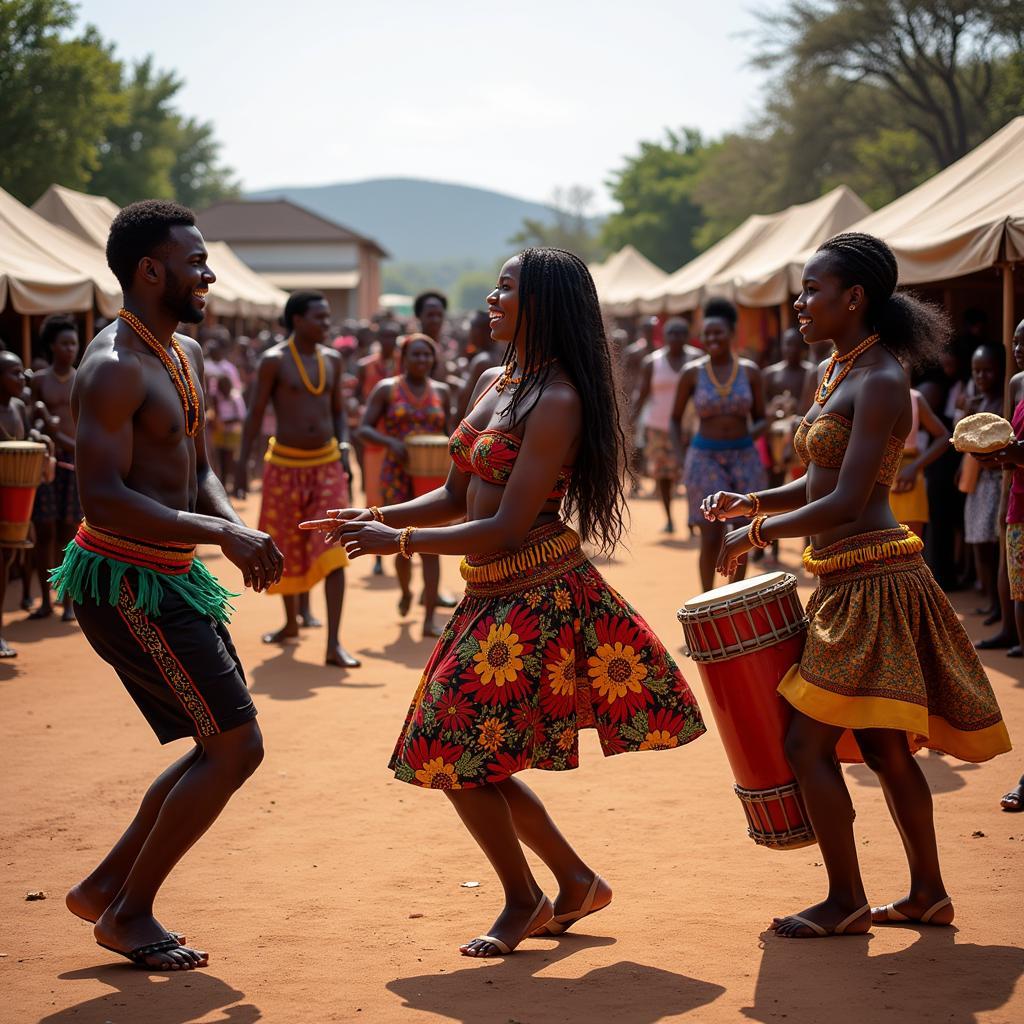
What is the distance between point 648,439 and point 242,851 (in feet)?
39.2

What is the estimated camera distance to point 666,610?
36.4 feet

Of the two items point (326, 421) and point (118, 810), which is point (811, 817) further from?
point (326, 421)

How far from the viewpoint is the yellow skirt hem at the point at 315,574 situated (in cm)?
908

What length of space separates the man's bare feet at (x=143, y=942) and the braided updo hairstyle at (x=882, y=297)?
2881 mm

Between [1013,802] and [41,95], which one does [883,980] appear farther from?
[41,95]

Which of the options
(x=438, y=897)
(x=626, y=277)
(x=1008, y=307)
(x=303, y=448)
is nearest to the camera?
(x=438, y=897)

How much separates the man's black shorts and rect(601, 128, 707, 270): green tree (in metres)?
67.8

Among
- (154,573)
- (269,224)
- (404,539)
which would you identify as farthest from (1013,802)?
(269,224)

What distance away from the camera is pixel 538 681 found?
4.22 metres

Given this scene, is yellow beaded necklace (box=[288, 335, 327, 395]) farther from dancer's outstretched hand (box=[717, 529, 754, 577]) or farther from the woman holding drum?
dancer's outstretched hand (box=[717, 529, 754, 577])

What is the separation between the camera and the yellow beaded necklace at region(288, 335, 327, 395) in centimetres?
927

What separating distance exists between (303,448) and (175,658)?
521 cm

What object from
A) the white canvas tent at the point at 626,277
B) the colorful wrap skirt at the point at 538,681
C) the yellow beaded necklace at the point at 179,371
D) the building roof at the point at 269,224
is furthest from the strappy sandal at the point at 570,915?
the building roof at the point at 269,224

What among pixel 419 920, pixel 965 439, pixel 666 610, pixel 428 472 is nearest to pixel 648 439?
pixel 666 610
